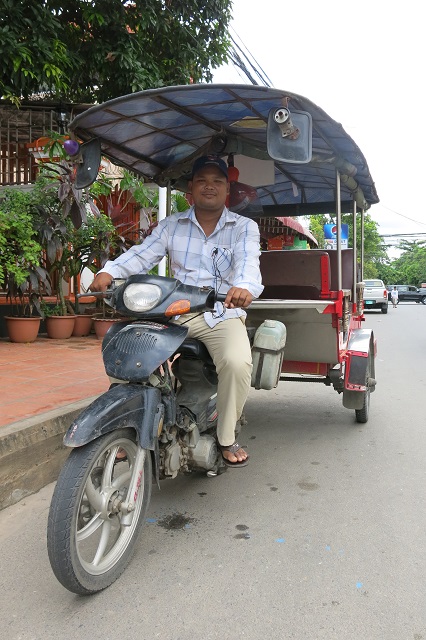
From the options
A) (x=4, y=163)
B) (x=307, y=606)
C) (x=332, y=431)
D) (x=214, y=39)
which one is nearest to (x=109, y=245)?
(x=4, y=163)

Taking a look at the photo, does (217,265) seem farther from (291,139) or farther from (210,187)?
(291,139)

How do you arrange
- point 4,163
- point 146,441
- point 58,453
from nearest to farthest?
point 146,441 < point 58,453 < point 4,163

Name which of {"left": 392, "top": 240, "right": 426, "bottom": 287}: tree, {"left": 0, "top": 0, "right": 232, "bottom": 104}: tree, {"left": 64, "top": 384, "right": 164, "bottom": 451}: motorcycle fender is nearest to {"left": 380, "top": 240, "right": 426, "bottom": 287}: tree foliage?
{"left": 392, "top": 240, "right": 426, "bottom": 287}: tree

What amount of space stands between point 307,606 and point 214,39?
26.7 ft

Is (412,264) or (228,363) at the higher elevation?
(412,264)

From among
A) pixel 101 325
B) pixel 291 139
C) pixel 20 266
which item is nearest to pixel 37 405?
pixel 291 139

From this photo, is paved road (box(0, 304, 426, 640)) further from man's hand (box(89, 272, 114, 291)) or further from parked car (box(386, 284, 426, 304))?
parked car (box(386, 284, 426, 304))

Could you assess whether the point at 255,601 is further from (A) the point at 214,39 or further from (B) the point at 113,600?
(A) the point at 214,39

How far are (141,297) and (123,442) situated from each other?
0.61 metres

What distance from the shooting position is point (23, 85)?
21.6ft

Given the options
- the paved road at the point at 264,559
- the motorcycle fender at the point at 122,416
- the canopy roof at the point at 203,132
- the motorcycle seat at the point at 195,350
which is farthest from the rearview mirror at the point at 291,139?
the paved road at the point at 264,559

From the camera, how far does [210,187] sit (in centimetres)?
301

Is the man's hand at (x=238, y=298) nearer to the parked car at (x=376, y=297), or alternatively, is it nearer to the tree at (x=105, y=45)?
the tree at (x=105, y=45)

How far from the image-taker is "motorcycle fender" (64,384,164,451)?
6.49ft
